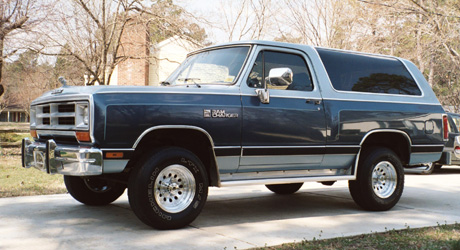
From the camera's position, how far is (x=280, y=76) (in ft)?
20.4

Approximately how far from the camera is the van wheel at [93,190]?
701 centimetres

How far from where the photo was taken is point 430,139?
310 inches

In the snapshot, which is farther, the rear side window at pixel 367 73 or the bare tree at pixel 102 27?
the bare tree at pixel 102 27

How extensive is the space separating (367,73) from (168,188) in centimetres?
367

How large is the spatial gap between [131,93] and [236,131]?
136cm

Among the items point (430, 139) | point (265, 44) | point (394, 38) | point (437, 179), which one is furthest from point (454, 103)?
point (265, 44)

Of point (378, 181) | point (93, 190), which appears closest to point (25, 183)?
point (93, 190)

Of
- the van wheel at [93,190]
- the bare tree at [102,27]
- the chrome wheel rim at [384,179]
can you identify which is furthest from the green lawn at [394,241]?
the bare tree at [102,27]

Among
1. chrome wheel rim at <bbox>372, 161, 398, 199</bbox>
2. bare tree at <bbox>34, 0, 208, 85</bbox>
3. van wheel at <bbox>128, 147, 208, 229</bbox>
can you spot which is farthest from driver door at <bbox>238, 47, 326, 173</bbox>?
bare tree at <bbox>34, 0, 208, 85</bbox>

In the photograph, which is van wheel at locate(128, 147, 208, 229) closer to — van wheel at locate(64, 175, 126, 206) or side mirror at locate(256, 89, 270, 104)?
side mirror at locate(256, 89, 270, 104)

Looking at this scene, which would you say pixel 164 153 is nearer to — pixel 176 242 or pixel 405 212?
pixel 176 242

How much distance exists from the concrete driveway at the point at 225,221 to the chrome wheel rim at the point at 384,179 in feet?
1.01

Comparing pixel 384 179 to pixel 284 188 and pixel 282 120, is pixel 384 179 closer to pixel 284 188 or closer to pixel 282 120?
pixel 284 188

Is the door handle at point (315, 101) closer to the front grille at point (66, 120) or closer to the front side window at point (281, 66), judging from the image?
the front side window at point (281, 66)
